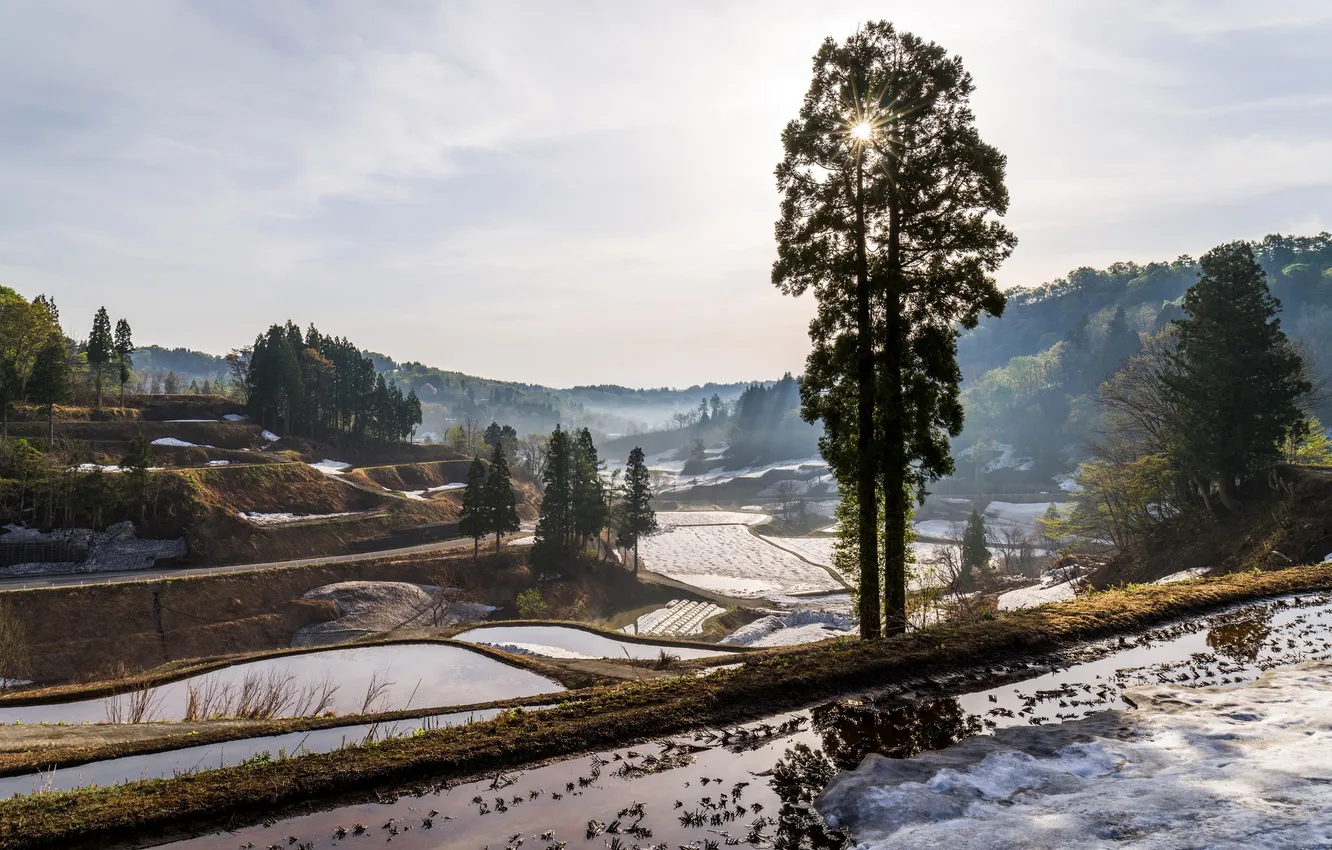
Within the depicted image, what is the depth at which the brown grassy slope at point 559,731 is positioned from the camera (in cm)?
675

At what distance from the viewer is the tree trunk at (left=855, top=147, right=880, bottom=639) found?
13.8m

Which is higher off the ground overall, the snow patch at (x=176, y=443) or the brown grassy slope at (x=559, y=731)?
the snow patch at (x=176, y=443)

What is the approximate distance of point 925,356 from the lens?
14.2 meters

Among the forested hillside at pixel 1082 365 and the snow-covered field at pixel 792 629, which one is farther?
the forested hillside at pixel 1082 365

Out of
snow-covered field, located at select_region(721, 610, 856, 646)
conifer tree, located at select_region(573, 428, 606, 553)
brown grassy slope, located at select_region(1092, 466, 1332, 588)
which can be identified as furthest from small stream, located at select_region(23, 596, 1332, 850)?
conifer tree, located at select_region(573, 428, 606, 553)

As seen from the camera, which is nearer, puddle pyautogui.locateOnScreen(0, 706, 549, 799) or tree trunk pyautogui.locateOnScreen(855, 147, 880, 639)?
puddle pyautogui.locateOnScreen(0, 706, 549, 799)

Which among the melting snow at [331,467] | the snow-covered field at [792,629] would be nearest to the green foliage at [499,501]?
the snow-covered field at [792,629]

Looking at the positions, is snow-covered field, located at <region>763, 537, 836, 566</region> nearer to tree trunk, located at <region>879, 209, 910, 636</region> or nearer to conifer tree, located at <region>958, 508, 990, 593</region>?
conifer tree, located at <region>958, 508, 990, 593</region>

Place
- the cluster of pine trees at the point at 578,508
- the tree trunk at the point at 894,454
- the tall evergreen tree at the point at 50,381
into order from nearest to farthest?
1. the tree trunk at the point at 894,454
2. the tall evergreen tree at the point at 50,381
3. the cluster of pine trees at the point at 578,508

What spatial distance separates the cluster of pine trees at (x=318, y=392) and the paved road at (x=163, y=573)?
39.3 m

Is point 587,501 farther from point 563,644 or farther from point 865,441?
point 865,441

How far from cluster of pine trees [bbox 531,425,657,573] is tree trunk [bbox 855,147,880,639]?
54741mm

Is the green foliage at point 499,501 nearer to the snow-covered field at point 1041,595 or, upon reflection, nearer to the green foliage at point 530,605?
the green foliage at point 530,605

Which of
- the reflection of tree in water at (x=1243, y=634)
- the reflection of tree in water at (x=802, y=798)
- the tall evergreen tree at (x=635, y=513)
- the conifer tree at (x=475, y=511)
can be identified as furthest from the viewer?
the tall evergreen tree at (x=635, y=513)
